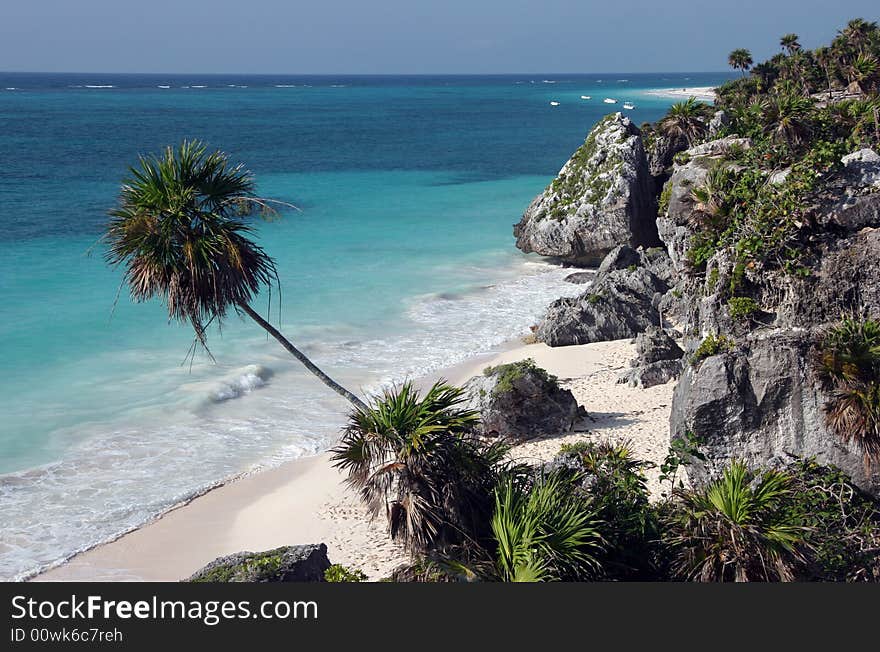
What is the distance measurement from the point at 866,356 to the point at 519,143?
7365cm

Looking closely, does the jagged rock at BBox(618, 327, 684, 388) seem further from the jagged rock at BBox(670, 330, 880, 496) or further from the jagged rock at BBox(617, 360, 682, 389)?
the jagged rock at BBox(670, 330, 880, 496)

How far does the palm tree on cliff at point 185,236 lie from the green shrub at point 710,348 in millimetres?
6237

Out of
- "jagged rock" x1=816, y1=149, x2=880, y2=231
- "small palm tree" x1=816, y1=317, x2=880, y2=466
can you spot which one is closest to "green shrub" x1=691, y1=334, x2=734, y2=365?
"small palm tree" x1=816, y1=317, x2=880, y2=466

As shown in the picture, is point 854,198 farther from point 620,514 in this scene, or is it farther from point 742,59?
point 742,59

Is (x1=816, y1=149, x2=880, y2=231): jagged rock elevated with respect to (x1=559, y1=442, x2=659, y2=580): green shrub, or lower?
elevated

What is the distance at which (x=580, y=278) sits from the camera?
3309 centimetres

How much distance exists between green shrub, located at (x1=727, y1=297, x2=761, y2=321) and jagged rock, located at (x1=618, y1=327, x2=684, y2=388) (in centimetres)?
639

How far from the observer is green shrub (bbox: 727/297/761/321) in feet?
41.4

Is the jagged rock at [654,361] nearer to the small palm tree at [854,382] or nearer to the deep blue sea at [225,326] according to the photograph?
the deep blue sea at [225,326]

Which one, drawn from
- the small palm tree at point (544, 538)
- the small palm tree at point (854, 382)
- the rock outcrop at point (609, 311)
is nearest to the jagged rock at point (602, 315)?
the rock outcrop at point (609, 311)

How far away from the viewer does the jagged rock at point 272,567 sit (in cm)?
945

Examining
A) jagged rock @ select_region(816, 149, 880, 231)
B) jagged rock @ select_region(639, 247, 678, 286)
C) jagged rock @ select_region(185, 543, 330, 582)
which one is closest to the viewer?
jagged rock @ select_region(185, 543, 330, 582)

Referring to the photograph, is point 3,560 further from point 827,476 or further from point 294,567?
point 827,476

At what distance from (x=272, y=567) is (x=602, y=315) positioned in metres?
16.1
